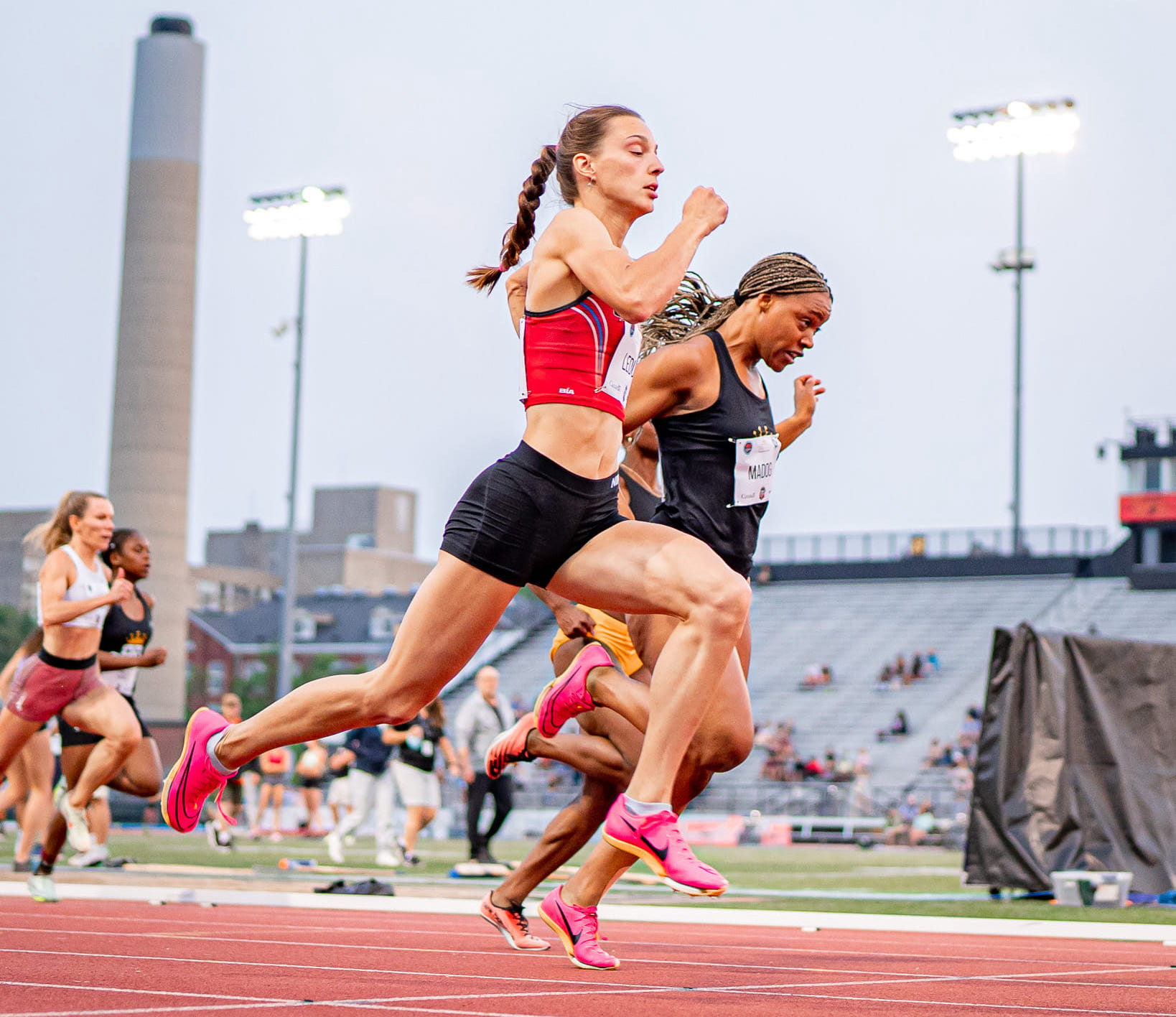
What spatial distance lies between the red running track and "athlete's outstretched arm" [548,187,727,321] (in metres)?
1.80

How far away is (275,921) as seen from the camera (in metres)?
7.35

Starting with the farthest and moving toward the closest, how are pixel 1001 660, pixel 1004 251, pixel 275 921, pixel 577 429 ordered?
pixel 1004 251 → pixel 1001 660 → pixel 275 921 → pixel 577 429

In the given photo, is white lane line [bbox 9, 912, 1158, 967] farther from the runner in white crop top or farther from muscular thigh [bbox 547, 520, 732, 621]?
muscular thigh [bbox 547, 520, 732, 621]

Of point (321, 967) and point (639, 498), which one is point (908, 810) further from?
point (321, 967)

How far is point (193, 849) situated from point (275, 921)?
11037 mm

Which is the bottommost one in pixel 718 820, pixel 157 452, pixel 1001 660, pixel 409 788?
pixel 718 820

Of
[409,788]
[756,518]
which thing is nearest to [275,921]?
[756,518]

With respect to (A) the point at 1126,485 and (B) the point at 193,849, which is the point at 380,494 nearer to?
(A) the point at 1126,485

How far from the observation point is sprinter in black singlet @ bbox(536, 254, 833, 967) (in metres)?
5.46

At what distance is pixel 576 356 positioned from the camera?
4.68 metres

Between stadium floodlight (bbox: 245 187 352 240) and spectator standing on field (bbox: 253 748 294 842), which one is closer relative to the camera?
spectator standing on field (bbox: 253 748 294 842)

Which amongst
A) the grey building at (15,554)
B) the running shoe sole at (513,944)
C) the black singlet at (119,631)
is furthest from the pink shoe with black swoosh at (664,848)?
the grey building at (15,554)

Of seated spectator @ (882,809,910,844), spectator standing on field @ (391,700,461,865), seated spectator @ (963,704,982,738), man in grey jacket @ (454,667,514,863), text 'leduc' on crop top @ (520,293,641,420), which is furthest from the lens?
seated spectator @ (963,704,982,738)

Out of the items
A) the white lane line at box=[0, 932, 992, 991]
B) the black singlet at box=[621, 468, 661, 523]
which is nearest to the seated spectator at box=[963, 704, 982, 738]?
the black singlet at box=[621, 468, 661, 523]
